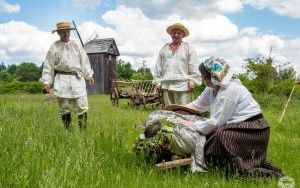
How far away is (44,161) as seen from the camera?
433 cm

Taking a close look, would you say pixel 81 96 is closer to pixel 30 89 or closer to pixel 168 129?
pixel 168 129

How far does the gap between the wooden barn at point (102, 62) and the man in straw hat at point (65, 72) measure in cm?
3508

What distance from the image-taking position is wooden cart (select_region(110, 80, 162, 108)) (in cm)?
1848

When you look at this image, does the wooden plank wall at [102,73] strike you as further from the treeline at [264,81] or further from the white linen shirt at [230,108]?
the white linen shirt at [230,108]

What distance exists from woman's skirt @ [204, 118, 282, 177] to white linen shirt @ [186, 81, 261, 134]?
0.24ft

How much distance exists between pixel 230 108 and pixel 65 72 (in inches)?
132

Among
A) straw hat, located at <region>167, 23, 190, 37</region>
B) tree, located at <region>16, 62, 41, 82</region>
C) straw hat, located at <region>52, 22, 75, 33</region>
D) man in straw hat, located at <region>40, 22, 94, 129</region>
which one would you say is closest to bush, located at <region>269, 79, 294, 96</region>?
straw hat, located at <region>167, 23, 190, 37</region>

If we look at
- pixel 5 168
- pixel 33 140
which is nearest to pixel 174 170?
pixel 33 140

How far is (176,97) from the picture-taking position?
7824 mm

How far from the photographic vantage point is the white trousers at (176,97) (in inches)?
306

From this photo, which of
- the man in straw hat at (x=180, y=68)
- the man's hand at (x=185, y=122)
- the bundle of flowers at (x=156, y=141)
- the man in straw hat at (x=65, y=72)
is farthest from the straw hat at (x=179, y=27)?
the bundle of flowers at (x=156, y=141)

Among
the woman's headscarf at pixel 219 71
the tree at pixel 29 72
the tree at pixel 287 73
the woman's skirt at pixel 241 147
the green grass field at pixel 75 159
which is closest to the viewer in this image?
the green grass field at pixel 75 159

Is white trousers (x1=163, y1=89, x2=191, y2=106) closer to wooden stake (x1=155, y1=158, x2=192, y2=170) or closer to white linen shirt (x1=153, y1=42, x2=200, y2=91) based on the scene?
white linen shirt (x1=153, y1=42, x2=200, y2=91)

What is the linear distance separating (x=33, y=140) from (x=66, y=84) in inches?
111
